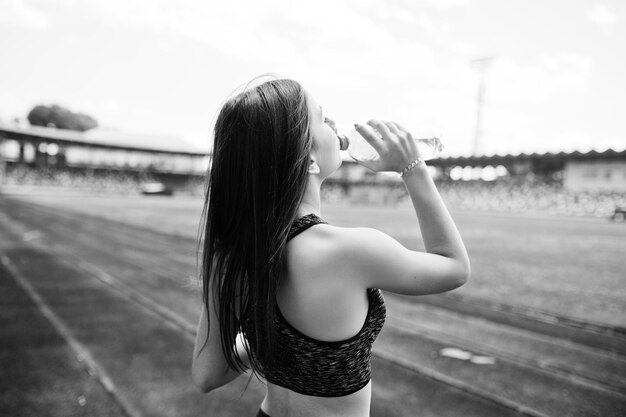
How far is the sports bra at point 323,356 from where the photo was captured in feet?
3.08

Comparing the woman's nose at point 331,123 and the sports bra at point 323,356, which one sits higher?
the woman's nose at point 331,123

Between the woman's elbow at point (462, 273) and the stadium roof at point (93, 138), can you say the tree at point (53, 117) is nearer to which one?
the stadium roof at point (93, 138)

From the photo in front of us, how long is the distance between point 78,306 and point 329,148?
14.9ft

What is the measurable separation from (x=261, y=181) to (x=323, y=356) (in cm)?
36

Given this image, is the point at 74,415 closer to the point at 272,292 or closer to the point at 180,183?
the point at 272,292

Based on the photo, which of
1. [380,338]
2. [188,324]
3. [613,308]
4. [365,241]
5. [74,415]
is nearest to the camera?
[365,241]

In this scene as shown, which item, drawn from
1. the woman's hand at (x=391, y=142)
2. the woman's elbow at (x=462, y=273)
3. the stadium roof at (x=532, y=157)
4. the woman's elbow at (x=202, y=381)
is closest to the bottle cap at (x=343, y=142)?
the woman's hand at (x=391, y=142)

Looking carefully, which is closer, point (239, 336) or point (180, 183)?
point (239, 336)

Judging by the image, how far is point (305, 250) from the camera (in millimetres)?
925

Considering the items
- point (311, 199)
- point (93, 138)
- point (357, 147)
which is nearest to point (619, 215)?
point (357, 147)

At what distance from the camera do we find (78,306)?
4.78m

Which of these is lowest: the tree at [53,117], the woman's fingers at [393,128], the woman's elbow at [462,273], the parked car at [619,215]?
the parked car at [619,215]

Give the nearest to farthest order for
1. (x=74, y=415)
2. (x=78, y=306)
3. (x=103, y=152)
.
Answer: (x=74, y=415) < (x=78, y=306) < (x=103, y=152)

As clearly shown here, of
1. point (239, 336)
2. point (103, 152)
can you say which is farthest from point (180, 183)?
point (239, 336)
